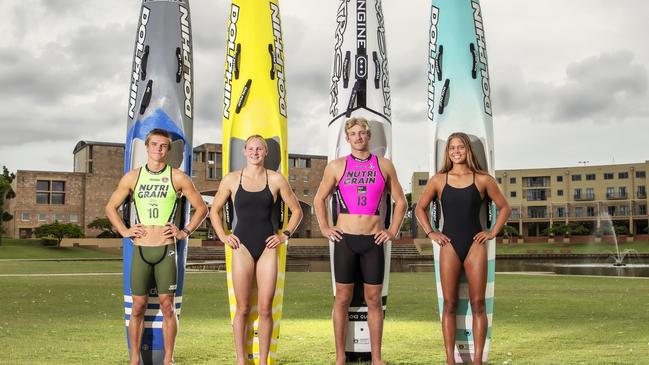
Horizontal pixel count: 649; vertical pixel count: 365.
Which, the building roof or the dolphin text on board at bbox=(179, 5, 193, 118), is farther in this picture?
the building roof

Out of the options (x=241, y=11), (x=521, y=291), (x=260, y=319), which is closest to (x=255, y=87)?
(x=241, y=11)

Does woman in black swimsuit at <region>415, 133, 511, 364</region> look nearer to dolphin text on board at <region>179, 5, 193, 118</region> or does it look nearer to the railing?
dolphin text on board at <region>179, 5, 193, 118</region>

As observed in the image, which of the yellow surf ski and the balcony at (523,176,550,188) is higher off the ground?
the balcony at (523,176,550,188)

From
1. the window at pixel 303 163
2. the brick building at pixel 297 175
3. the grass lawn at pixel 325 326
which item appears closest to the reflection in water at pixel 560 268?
the grass lawn at pixel 325 326

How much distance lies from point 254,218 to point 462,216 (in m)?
1.89

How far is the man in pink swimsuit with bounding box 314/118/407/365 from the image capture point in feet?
20.8

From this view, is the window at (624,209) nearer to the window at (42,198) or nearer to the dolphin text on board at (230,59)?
the window at (42,198)

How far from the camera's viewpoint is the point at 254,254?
6.35 metres

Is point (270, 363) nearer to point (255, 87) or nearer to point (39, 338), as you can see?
point (255, 87)

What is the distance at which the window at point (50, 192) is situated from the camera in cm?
6981

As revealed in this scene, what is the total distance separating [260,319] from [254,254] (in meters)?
0.58

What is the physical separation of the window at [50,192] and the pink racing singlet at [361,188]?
227ft

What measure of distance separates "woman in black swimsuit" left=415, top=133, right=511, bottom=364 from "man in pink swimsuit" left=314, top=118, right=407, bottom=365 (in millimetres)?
405

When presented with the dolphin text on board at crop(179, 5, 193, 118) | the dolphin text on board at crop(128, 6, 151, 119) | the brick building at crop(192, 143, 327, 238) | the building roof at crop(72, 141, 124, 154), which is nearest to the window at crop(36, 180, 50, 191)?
the building roof at crop(72, 141, 124, 154)
